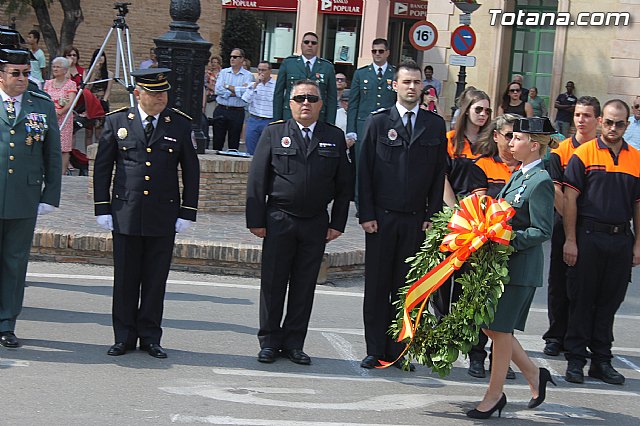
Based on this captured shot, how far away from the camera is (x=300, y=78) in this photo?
13.6m

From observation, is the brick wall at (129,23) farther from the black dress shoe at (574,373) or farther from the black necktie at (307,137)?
the black dress shoe at (574,373)

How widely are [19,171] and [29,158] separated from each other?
0.38ft

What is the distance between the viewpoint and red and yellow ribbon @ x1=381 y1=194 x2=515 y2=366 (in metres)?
6.60

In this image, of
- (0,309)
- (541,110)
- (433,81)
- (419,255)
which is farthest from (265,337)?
(433,81)

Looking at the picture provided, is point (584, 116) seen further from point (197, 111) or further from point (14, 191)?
point (197, 111)

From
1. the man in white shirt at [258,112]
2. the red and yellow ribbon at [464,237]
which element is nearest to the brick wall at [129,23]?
the man in white shirt at [258,112]

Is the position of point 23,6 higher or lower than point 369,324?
higher

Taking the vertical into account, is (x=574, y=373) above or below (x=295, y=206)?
below

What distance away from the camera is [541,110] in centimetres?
2241

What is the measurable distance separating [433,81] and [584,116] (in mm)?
18437

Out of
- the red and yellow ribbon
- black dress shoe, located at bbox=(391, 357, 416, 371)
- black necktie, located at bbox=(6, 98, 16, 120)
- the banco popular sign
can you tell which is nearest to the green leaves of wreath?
the red and yellow ribbon

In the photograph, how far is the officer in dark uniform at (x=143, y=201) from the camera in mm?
7715

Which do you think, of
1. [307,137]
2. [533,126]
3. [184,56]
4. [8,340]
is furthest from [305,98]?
[184,56]

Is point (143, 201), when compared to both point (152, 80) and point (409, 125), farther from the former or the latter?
point (409, 125)
